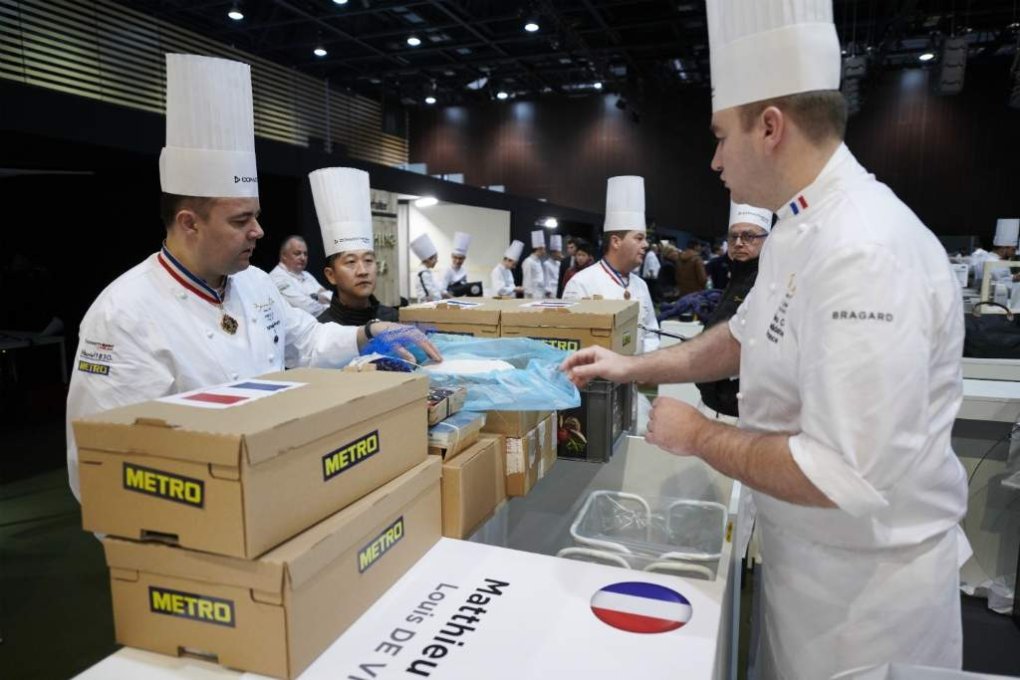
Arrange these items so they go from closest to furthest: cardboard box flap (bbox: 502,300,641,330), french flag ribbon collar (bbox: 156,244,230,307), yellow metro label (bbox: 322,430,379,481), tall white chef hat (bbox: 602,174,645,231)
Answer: yellow metro label (bbox: 322,430,379,481) → french flag ribbon collar (bbox: 156,244,230,307) → cardboard box flap (bbox: 502,300,641,330) → tall white chef hat (bbox: 602,174,645,231)

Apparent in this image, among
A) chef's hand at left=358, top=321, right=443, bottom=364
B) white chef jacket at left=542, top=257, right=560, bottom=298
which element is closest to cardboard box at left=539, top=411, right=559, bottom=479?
chef's hand at left=358, top=321, right=443, bottom=364

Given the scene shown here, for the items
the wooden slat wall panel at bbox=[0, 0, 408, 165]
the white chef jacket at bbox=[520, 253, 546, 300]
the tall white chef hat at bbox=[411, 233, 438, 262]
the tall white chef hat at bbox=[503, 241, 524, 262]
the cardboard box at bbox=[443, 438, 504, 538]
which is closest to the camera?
the cardboard box at bbox=[443, 438, 504, 538]

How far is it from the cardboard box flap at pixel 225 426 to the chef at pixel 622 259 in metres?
2.76

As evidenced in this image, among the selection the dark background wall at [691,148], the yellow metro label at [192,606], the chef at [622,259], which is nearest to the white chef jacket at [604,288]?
the chef at [622,259]

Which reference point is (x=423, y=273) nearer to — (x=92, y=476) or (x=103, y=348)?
(x=103, y=348)

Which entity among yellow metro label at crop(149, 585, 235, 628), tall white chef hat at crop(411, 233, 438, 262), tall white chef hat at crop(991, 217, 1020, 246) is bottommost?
yellow metro label at crop(149, 585, 235, 628)

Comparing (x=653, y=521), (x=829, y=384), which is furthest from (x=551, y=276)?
(x=829, y=384)

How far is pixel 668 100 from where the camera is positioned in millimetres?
15711

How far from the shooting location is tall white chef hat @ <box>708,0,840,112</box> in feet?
3.39

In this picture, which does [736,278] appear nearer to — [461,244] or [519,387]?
[519,387]

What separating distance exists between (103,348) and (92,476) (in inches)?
23.6

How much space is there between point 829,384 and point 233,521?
77 cm

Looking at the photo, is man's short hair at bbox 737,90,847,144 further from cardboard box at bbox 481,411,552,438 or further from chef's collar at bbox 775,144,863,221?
cardboard box at bbox 481,411,552,438

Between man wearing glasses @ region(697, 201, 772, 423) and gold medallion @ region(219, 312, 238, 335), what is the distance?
1235 millimetres
